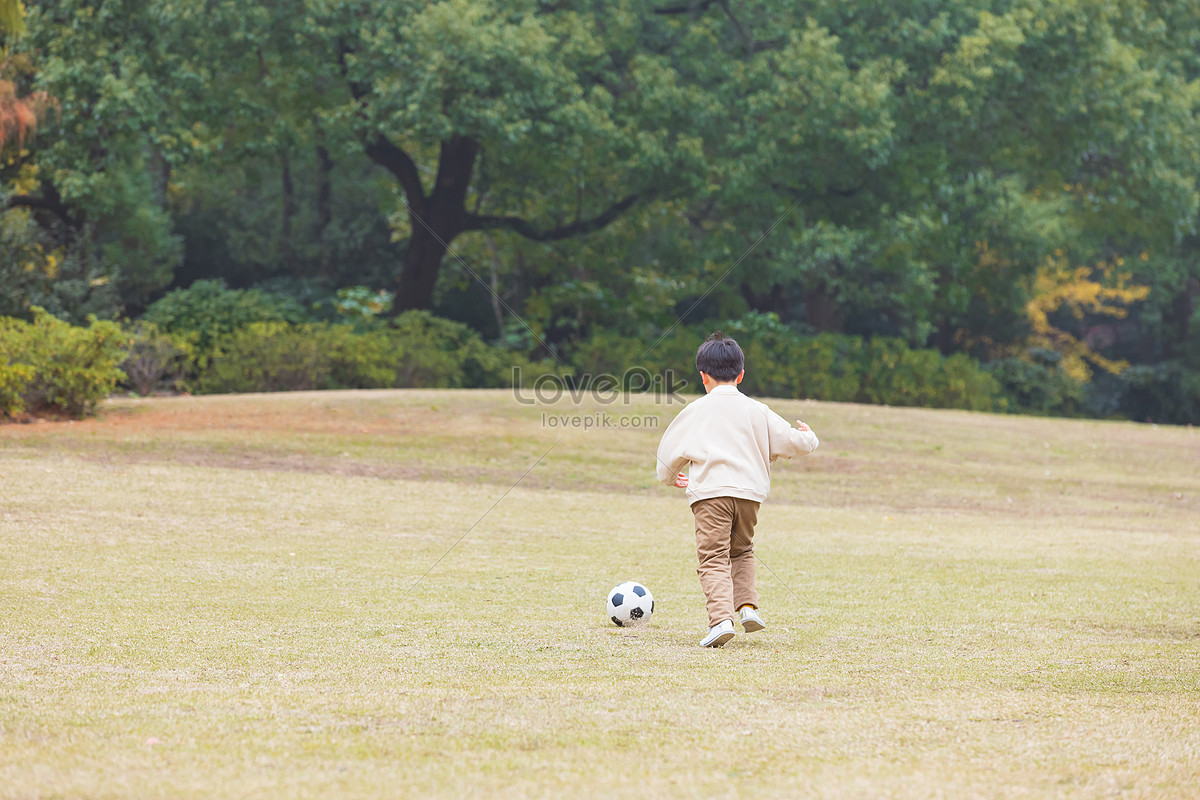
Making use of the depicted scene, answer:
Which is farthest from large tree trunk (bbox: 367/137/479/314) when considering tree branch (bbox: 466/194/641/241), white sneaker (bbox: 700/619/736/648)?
white sneaker (bbox: 700/619/736/648)

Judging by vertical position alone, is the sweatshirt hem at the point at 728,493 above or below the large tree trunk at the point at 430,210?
below

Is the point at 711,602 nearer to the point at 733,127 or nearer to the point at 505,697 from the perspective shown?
the point at 505,697

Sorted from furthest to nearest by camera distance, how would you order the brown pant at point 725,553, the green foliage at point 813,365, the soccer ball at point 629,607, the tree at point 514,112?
the green foliage at point 813,365, the tree at point 514,112, the soccer ball at point 629,607, the brown pant at point 725,553

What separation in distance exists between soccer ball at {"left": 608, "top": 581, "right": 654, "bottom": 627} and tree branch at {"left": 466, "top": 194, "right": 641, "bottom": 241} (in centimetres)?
1962

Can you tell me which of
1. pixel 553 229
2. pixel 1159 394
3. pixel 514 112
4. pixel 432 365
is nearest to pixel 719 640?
pixel 514 112

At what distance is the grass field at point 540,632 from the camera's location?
3541 millimetres

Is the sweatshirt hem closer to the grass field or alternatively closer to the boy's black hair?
the boy's black hair

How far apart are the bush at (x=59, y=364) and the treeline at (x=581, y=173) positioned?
491 cm

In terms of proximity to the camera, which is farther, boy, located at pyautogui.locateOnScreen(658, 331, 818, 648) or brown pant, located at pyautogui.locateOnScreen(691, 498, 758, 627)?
boy, located at pyautogui.locateOnScreen(658, 331, 818, 648)

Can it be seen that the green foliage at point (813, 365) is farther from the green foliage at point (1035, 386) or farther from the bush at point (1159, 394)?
the bush at point (1159, 394)

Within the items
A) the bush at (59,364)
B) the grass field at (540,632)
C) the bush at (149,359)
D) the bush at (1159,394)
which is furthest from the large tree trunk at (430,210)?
the bush at (1159,394)

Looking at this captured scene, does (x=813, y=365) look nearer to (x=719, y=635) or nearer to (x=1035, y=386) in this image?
(x=1035, y=386)

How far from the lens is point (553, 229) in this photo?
2650 cm

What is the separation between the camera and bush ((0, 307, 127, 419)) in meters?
13.9
